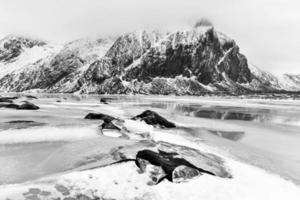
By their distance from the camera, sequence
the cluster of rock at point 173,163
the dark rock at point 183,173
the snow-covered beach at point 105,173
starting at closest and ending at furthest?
the snow-covered beach at point 105,173 → the dark rock at point 183,173 → the cluster of rock at point 173,163

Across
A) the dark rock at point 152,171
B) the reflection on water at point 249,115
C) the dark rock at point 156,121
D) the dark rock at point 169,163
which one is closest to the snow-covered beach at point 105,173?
the dark rock at point 152,171

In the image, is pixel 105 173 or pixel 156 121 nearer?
pixel 105 173

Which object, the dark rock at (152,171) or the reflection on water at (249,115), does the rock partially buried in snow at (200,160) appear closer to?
the dark rock at (152,171)

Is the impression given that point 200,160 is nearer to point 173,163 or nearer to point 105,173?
Answer: point 173,163

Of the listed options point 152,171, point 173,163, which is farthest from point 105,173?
point 173,163

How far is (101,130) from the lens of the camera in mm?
25219

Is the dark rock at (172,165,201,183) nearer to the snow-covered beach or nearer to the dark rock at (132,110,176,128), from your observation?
the snow-covered beach

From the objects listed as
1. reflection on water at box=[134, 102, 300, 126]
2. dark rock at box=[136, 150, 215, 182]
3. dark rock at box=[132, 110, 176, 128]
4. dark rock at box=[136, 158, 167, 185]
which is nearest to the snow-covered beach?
dark rock at box=[136, 158, 167, 185]

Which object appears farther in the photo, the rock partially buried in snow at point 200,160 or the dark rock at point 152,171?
the rock partially buried in snow at point 200,160

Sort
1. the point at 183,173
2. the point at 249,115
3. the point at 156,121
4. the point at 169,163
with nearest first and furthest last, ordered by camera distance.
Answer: the point at 183,173
the point at 169,163
the point at 156,121
the point at 249,115

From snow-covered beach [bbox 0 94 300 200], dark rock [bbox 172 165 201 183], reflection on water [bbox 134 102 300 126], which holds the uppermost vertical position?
dark rock [bbox 172 165 201 183]

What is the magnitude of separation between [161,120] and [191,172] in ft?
60.6

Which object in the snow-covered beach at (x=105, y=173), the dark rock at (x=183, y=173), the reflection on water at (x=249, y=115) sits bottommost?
the reflection on water at (x=249, y=115)

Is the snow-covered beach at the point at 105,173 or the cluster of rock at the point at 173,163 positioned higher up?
the cluster of rock at the point at 173,163
